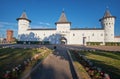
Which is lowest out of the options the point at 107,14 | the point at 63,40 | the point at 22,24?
the point at 63,40

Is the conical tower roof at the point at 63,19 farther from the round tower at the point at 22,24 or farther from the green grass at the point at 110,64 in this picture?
the green grass at the point at 110,64

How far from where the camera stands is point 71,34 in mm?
63188

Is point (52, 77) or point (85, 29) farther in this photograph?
point (85, 29)

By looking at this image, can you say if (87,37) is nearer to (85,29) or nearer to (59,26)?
(85,29)

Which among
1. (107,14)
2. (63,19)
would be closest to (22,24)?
(63,19)

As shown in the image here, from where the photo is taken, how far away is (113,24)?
2446 inches

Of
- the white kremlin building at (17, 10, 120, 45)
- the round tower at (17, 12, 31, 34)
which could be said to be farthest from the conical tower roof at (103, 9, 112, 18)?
the round tower at (17, 12, 31, 34)

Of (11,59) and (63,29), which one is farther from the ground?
(63,29)

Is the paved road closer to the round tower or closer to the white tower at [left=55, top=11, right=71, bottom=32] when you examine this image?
the white tower at [left=55, top=11, right=71, bottom=32]

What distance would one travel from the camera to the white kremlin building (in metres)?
61.7

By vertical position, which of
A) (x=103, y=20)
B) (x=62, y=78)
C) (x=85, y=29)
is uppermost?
(x=103, y=20)

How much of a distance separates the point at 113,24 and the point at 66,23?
2069cm

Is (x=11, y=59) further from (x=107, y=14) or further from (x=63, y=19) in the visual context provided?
(x=107, y=14)

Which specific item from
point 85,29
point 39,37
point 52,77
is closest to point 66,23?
point 85,29
